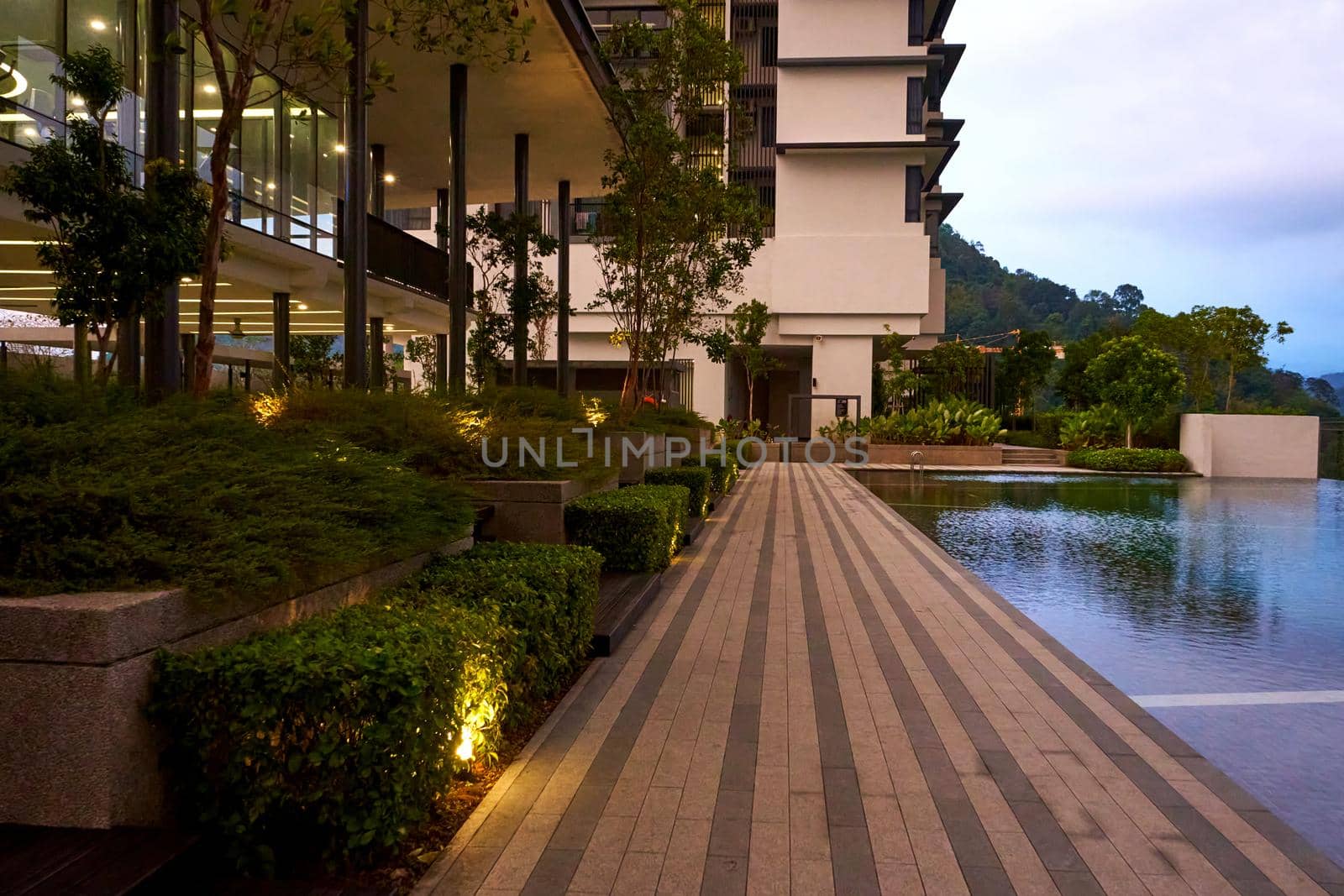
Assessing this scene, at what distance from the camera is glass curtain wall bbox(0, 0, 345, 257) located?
30.0 ft

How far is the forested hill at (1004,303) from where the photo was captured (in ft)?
206

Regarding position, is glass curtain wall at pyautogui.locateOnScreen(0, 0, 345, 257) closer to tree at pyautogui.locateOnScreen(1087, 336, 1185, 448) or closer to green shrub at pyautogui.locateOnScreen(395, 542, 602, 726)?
green shrub at pyautogui.locateOnScreen(395, 542, 602, 726)

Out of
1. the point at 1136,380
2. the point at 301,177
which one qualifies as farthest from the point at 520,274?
the point at 1136,380

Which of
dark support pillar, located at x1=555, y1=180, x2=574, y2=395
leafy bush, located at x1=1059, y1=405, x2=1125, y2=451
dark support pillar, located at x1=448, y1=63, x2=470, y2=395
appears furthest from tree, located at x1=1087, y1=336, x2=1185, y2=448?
dark support pillar, located at x1=448, y1=63, x2=470, y2=395

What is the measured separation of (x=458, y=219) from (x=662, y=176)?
311 cm

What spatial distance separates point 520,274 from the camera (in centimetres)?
1322

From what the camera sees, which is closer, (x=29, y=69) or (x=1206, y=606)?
(x=1206, y=606)

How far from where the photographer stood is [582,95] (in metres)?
13.1

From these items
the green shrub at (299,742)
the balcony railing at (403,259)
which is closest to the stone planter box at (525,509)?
the green shrub at (299,742)

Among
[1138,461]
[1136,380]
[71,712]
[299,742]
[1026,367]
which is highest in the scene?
[1026,367]

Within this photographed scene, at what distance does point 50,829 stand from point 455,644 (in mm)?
1168

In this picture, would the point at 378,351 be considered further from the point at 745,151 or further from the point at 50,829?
the point at 745,151

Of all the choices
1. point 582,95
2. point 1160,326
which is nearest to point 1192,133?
point 1160,326

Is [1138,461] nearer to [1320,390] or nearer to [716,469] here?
[716,469]
